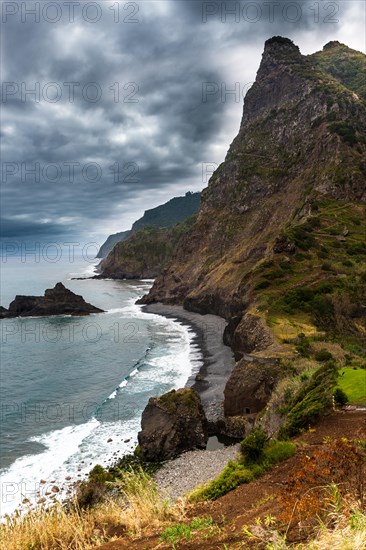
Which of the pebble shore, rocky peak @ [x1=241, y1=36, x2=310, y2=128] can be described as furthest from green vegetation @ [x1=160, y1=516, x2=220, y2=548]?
rocky peak @ [x1=241, y1=36, x2=310, y2=128]

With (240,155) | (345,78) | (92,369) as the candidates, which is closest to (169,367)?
(92,369)

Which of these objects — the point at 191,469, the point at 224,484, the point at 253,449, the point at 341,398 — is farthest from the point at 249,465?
the point at 191,469

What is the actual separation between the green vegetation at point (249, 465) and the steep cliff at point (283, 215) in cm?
3490

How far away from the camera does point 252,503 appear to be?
33.5 feet

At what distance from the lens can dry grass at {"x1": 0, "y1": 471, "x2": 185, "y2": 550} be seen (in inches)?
349

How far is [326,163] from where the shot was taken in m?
100

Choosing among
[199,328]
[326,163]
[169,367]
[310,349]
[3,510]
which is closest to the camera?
[3,510]

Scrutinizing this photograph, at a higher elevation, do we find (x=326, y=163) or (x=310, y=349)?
(x=326, y=163)

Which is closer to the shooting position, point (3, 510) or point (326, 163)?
point (3, 510)

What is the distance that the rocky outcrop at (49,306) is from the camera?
104 metres

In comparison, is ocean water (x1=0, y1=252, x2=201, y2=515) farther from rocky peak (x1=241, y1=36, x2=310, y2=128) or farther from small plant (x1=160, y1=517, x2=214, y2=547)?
rocky peak (x1=241, y1=36, x2=310, y2=128)

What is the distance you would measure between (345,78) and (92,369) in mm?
194700

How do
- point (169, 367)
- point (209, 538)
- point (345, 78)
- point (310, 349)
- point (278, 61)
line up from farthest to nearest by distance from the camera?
point (345, 78) → point (278, 61) → point (169, 367) → point (310, 349) → point (209, 538)

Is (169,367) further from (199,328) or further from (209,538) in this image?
(209,538)
